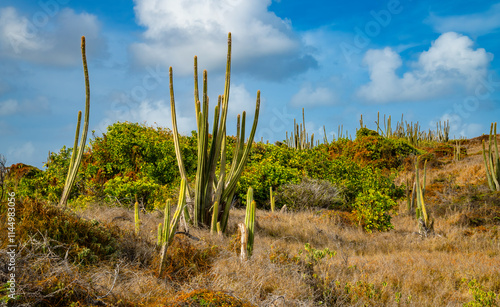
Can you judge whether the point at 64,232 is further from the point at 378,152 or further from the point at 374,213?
the point at 378,152

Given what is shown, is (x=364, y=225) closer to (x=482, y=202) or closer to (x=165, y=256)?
(x=482, y=202)

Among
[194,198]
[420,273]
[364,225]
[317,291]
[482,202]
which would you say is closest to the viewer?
[317,291]

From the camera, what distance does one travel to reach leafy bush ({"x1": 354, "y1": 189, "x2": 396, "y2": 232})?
998 cm

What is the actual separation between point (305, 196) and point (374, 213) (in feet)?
8.75

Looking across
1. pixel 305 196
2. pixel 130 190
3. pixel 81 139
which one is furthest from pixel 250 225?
pixel 305 196

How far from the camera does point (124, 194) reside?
11055 millimetres

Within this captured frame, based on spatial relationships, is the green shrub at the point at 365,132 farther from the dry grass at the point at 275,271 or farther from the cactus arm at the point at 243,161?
the cactus arm at the point at 243,161

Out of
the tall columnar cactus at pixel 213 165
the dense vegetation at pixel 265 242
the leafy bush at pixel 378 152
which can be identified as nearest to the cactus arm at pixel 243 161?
the tall columnar cactus at pixel 213 165

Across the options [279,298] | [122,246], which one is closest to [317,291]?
[279,298]

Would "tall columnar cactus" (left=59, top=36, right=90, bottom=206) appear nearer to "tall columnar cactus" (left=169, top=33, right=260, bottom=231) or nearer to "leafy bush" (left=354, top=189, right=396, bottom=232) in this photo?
"tall columnar cactus" (left=169, top=33, right=260, bottom=231)

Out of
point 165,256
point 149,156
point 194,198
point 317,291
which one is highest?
point 149,156

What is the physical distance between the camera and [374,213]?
1003 centimetres

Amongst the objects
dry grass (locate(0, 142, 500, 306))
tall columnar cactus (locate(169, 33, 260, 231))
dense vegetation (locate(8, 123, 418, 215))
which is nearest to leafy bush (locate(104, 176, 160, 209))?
dense vegetation (locate(8, 123, 418, 215))

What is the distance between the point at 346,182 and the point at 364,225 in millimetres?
3845
